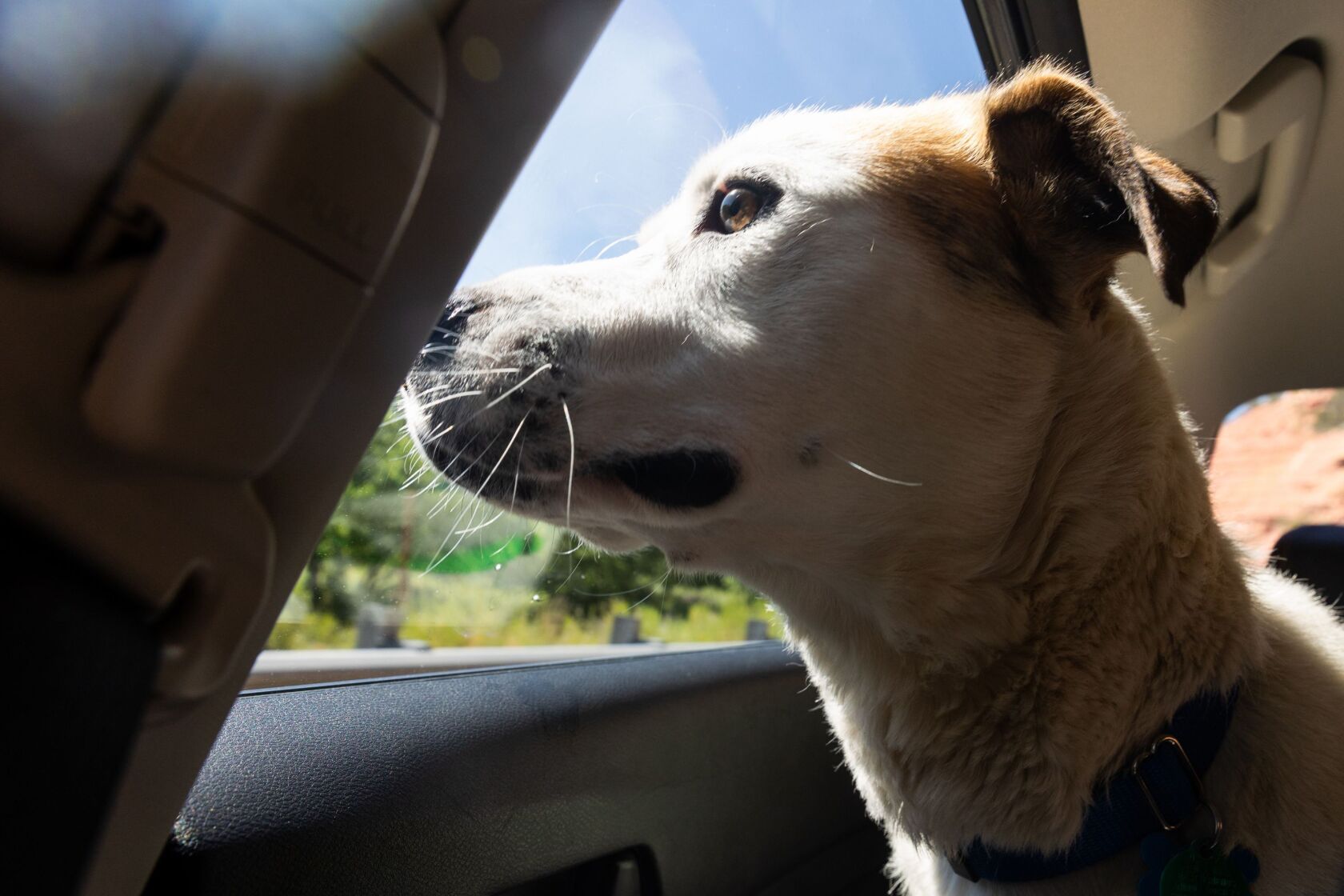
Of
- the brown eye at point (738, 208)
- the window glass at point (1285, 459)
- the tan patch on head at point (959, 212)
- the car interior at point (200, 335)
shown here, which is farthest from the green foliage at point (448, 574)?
the window glass at point (1285, 459)

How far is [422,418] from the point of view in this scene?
1.32 m

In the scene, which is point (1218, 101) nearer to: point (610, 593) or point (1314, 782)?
point (1314, 782)

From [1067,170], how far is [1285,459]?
319cm

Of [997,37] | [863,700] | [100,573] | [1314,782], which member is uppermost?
[997,37]

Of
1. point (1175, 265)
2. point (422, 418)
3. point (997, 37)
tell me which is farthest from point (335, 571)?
point (997, 37)

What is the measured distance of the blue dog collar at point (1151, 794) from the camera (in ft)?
4.10

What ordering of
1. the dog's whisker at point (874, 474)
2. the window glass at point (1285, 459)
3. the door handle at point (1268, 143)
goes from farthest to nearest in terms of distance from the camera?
1. the window glass at point (1285, 459)
2. the door handle at point (1268, 143)
3. the dog's whisker at point (874, 474)

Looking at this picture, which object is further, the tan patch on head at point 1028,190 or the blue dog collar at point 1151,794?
the tan patch on head at point 1028,190

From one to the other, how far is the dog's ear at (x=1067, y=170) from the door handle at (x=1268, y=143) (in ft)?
2.93

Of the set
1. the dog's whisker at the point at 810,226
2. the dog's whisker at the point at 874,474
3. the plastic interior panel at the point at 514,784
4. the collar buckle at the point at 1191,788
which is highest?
the dog's whisker at the point at 810,226

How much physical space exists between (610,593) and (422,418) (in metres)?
0.88

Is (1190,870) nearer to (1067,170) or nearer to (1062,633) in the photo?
(1062,633)

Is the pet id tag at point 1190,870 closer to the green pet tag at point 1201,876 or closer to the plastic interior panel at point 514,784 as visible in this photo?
the green pet tag at point 1201,876

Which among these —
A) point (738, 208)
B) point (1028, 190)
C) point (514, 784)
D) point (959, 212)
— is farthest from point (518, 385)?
point (1028, 190)
